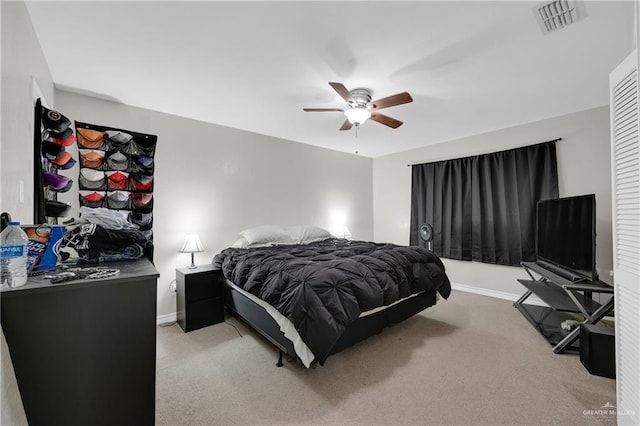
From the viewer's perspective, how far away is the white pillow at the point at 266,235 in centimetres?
347

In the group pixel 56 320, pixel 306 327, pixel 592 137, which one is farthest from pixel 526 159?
pixel 56 320

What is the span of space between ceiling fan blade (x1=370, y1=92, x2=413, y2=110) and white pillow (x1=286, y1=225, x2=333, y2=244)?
2102mm

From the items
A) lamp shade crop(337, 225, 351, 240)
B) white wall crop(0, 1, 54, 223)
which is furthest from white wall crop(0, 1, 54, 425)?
lamp shade crop(337, 225, 351, 240)

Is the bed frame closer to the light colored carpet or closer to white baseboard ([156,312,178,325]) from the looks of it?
the light colored carpet

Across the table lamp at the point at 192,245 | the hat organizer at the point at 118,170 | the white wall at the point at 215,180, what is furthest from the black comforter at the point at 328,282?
the hat organizer at the point at 118,170

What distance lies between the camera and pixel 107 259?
53.2 inches

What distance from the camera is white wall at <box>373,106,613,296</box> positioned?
10.1ft

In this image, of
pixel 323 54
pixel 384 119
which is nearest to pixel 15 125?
pixel 323 54

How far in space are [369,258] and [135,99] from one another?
2.96 metres

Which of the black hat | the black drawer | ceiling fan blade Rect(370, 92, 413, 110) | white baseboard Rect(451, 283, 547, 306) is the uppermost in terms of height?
ceiling fan blade Rect(370, 92, 413, 110)

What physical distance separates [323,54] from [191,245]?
243 cm

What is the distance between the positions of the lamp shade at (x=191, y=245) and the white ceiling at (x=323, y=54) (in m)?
1.50

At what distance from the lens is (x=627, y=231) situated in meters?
1.40

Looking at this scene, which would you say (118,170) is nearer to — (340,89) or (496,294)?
(340,89)
